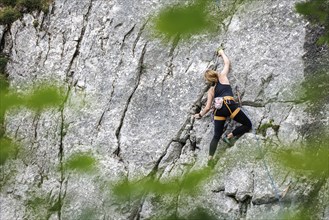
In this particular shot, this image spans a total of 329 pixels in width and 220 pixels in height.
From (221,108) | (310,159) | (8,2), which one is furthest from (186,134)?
(8,2)

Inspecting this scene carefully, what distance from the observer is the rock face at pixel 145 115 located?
1758cm

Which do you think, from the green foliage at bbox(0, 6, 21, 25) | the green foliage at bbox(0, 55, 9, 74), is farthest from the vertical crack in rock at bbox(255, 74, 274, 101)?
the green foliage at bbox(0, 6, 21, 25)

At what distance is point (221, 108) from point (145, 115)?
3.40 m

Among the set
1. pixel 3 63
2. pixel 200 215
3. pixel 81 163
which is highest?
pixel 3 63

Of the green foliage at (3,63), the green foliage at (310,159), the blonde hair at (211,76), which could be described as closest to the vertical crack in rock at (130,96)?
the blonde hair at (211,76)

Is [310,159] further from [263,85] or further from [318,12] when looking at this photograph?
[318,12]

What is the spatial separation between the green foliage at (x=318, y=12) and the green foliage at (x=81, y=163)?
938 cm

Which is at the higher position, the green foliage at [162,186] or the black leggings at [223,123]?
the black leggings at [223,123]

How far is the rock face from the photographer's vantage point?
17578mm

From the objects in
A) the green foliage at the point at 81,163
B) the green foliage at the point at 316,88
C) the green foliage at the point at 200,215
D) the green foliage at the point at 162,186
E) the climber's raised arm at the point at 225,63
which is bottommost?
the green foliage at the point at 200,215

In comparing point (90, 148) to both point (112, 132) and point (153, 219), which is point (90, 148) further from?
point (153, 219)

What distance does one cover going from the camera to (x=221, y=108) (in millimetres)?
17609

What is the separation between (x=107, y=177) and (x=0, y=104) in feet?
21.4

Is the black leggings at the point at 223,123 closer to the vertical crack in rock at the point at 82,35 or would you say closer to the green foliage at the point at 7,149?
the vertical crack in rock at the point at 82,35
